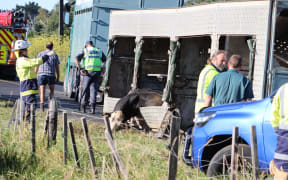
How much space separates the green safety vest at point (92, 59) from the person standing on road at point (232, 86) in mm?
6265

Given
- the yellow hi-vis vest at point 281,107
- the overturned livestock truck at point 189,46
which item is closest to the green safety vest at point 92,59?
the overturned livestock truck at point 189,46

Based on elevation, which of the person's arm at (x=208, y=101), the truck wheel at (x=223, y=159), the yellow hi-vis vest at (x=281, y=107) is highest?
the yellow hi-vis vest at (x=281, y=107)

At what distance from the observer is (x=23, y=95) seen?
31.3 ft

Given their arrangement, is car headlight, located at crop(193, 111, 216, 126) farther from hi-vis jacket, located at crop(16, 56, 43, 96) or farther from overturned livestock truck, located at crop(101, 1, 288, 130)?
hi-vis jacket, located at crop(16, 56, 43, 96)

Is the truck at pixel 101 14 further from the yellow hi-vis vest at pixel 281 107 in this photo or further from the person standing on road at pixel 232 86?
the yellow hi-vis vest at pixel 281 107

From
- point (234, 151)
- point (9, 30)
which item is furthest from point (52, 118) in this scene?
point (9, 30)

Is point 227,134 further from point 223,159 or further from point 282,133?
point 282,133

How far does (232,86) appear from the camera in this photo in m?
6.49

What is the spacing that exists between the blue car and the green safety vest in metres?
6.62

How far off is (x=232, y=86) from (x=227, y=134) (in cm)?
101

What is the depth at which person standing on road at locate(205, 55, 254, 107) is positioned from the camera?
6.50m

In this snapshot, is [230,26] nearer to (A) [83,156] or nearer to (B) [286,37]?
(B) [286,37]

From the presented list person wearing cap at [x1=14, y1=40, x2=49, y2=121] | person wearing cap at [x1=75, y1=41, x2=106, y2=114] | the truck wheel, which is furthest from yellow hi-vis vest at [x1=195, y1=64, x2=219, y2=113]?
person wearing cap at [x1=75, y1=41, x2=106, y2=114]

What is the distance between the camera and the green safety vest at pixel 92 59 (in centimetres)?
1249
